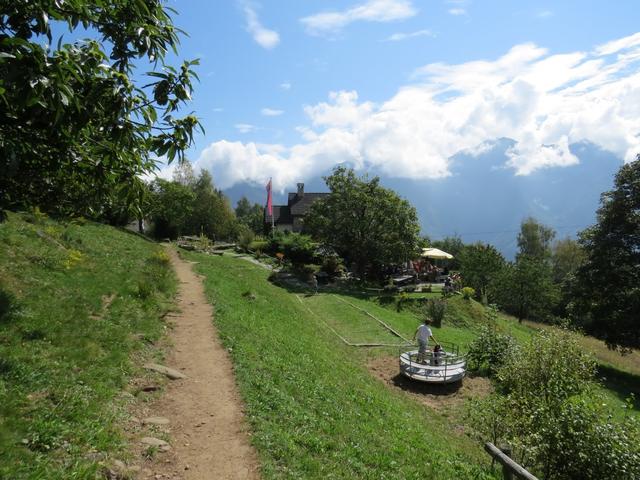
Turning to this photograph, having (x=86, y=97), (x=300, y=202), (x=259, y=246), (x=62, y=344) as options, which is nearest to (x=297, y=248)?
(x=259, y=246)

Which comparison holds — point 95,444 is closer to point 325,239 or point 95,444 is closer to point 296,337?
point 296,337

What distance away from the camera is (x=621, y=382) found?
1150 inches

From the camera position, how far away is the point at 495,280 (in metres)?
49.1

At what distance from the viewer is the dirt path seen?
6930 mm

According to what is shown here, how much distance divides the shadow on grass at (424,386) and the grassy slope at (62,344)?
1020cm

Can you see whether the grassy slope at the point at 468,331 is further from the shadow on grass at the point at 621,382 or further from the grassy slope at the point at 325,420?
the grassy slope at the point at 325,420

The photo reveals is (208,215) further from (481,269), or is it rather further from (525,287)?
(525,287)

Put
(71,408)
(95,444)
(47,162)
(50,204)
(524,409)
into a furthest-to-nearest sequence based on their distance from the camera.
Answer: (524,409) < (50,204) < (71,408) < (95,444) < (47,162)

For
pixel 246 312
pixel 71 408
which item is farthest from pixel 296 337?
pixel 71 408

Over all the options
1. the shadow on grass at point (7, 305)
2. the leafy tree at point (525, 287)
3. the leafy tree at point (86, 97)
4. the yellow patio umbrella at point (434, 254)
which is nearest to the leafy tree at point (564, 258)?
the leafy tree at point (525, 287)

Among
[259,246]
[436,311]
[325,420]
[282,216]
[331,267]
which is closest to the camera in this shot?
[325,420]

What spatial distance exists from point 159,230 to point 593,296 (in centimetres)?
4399

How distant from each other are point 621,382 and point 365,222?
23.9 meters

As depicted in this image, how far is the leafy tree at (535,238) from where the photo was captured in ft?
298
